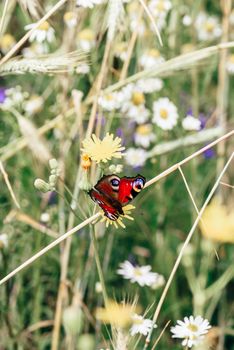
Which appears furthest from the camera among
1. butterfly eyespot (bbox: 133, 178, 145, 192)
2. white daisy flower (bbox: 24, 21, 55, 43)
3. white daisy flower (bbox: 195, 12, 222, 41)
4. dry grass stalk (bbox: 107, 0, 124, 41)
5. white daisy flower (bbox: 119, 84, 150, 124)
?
white daisy flower (bbox: 195, 12, 222, 41)

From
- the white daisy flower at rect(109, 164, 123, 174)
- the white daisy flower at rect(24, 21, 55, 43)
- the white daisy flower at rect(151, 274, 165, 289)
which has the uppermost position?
the white daisy flower at rect(24, 21, 55, 43)

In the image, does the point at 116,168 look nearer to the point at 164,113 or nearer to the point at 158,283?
the point at 158,283

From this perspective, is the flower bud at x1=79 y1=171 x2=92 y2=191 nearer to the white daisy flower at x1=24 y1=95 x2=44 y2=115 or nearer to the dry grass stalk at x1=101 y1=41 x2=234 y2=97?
the dry grass stalk at x1=101 y1=41 x2=234 y2=97

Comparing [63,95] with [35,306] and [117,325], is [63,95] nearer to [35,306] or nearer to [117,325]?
[35,306]

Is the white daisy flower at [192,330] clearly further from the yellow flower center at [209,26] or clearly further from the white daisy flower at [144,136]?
the yellow flower center at [209,26]

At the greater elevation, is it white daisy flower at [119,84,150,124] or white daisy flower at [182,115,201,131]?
white daisy flower at [119,84,150,124]

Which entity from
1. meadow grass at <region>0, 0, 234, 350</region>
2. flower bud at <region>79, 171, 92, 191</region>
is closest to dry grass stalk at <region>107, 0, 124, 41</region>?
meadow grass at <region>0, 0, 234, 350</region>

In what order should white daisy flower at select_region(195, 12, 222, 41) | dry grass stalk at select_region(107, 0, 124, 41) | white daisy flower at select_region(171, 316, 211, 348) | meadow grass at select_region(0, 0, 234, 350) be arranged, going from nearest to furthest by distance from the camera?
white daisy flower at select_region(171, 316, 211, 348), dry grass stalk at select_region(107, 0, 124, 41), meadow grass at select_region(0, 0, 234, 350), white daisy flower at select_region(195, 12, 222, 41)

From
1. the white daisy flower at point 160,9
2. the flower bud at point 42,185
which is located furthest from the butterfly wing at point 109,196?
the white daisy flower at point 160,9

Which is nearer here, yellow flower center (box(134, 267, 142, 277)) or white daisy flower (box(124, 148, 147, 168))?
yellow flower center (box(134, 267, 142, 277))
